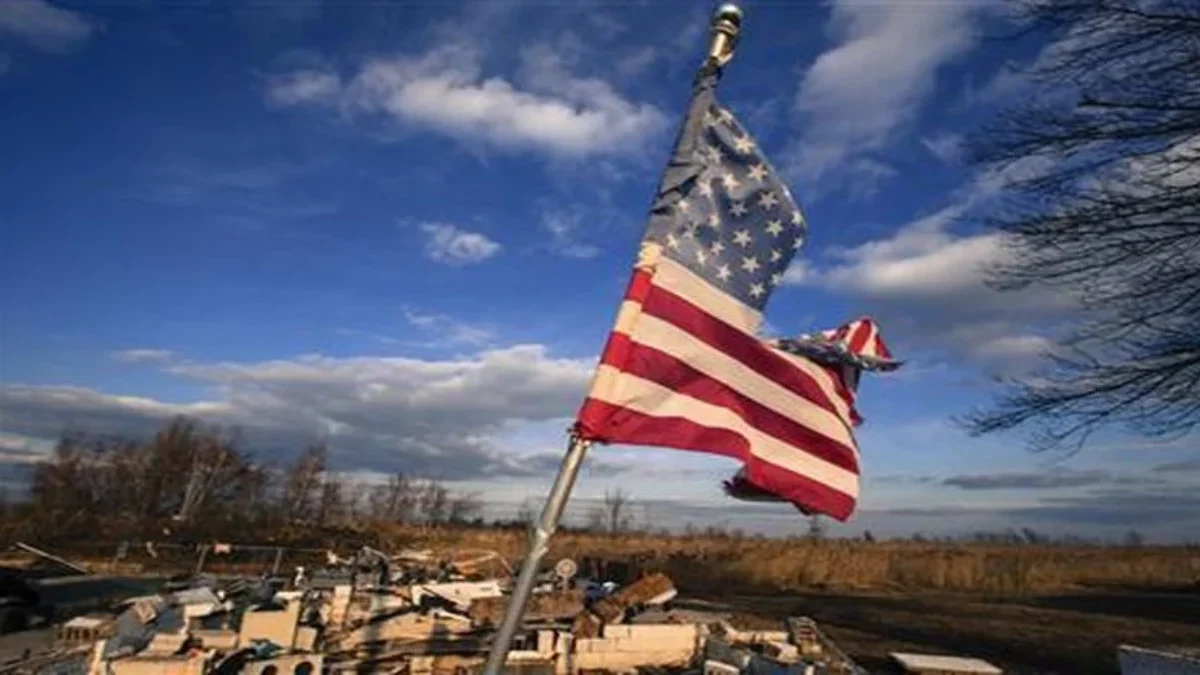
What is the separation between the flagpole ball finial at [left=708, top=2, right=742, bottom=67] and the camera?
4367 mm

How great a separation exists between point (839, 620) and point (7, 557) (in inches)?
1161

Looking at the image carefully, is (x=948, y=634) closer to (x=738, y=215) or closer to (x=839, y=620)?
(x=839, y=620)

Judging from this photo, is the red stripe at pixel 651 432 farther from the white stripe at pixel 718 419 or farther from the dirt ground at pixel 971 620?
the dirt ground at pixel 971 620

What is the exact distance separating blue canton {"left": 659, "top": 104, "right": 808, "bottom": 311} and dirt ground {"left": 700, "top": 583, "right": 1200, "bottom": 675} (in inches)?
386

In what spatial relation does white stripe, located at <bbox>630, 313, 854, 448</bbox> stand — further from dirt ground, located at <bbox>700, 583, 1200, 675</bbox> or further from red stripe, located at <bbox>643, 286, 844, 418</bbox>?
dirt ground, located at <bbox>700, 583, 1200, 675</bbox>

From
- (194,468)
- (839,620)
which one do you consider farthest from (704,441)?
(194,468)

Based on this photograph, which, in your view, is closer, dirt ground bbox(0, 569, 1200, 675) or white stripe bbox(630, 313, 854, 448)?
white stripe bbox(630, 313, 854, 448)

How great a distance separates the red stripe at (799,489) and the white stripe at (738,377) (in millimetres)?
310

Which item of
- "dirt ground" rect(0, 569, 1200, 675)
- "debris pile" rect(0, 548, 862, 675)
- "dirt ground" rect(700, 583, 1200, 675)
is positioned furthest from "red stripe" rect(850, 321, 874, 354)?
"dirt ground" rect(700, 583, 1200, 675)

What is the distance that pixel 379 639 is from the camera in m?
11.8

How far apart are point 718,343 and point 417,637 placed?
347 inches

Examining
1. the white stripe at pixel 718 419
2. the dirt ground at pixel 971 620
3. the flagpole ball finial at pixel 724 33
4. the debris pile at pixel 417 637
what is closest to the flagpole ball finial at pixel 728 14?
the flagpole ball finial at pixel 724 33

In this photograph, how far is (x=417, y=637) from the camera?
39.1 feet

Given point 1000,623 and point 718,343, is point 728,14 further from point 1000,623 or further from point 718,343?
point 1000,623
